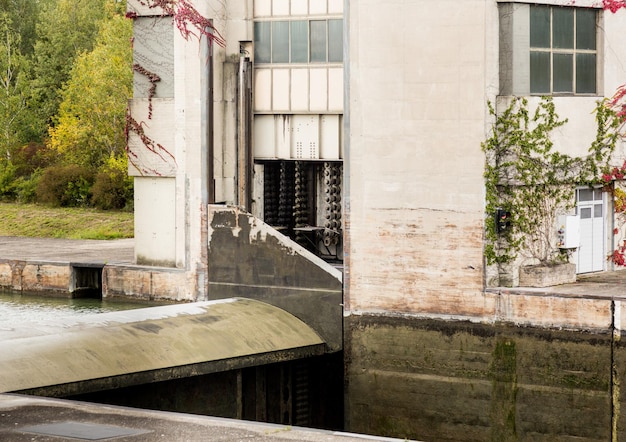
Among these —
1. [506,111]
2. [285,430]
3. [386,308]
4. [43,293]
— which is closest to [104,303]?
[43,293]

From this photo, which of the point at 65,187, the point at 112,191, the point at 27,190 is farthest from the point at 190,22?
the point at 27,190

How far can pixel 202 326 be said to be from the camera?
68.1ft

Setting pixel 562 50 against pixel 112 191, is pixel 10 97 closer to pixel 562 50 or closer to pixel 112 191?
pixel 112 191

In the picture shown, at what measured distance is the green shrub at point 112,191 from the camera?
4247 cm

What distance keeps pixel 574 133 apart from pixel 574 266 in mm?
2358

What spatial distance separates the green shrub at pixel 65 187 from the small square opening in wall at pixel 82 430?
3123 cm

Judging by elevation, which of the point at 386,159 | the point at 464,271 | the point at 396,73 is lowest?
the point at 464,271

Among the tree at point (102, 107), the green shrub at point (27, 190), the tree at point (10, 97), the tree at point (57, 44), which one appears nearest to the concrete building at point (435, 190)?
the green shrub at point (27, 190)

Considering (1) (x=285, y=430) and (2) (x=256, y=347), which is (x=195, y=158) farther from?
(1) (x=285, y=430)

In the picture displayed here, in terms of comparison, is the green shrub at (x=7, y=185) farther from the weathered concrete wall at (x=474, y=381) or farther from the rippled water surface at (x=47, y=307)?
the weathered concrete wall at (x=474, y=381)

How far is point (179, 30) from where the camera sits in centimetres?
2452

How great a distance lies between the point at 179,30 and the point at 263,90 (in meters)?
2.05

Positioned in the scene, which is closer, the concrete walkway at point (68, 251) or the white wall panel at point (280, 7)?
the white wall panel at point (280, 7)

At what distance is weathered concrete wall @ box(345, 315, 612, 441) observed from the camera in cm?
1958
